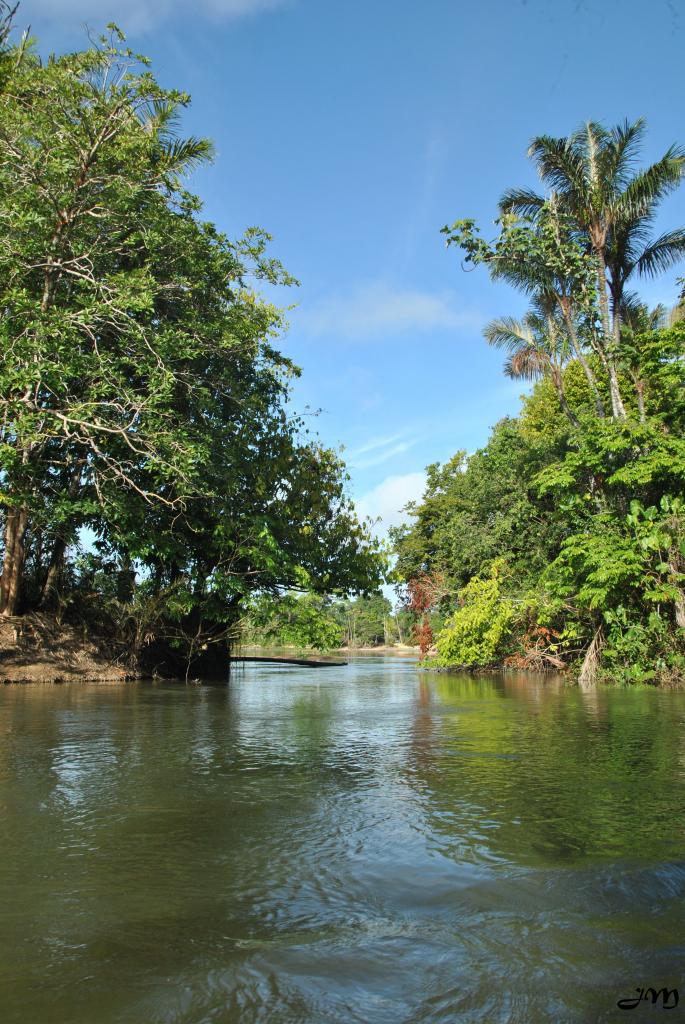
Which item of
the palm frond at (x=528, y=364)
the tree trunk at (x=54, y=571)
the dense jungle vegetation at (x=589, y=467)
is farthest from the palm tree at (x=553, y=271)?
the tree trunk at (x=54, y=571)

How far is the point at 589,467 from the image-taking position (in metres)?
16.6

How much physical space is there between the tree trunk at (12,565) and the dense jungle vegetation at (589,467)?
11.8 metres

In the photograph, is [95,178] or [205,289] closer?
[95,178]

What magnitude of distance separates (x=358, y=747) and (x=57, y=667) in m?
10.3

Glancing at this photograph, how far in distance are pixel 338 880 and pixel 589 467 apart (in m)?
14.6

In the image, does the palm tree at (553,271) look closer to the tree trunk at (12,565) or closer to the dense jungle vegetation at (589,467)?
the dense jungle vegetation at (589,467)

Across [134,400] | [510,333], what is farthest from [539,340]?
[134,400]

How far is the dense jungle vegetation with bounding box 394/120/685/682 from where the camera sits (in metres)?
15.4

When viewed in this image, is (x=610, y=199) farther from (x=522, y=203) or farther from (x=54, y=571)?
(x=54, y=571)

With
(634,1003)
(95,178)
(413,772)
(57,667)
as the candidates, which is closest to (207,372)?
(95,178)

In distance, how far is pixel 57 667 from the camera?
618 inches

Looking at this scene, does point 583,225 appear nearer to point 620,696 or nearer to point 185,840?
point 620,696

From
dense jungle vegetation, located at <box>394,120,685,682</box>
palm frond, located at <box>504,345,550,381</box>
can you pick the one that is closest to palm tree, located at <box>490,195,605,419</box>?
dense jungle vegetation, located at <box>394,120,685,682</box>

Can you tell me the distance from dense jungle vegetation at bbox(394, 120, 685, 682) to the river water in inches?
→ 342
